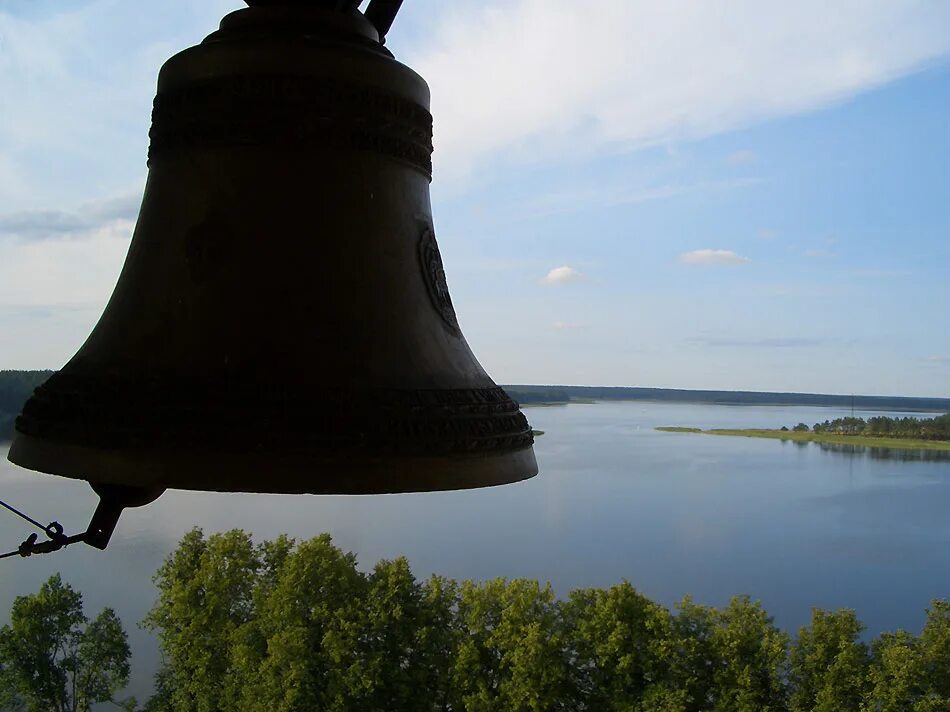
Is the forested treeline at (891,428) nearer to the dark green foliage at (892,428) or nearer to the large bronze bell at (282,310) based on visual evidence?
the dark green foliage at (892,428)

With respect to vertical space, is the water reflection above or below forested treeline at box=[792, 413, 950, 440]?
below

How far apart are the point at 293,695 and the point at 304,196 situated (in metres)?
6.47

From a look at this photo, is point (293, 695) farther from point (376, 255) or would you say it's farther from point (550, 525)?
point (550, 525)

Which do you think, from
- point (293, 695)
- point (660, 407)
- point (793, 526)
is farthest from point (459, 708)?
point (660, 407)

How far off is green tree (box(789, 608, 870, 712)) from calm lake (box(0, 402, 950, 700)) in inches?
170

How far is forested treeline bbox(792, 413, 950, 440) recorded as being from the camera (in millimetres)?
27812

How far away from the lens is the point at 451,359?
3.44 ft

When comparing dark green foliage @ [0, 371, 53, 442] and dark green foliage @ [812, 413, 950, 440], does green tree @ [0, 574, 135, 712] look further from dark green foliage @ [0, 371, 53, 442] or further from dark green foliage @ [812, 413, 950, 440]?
dark green foliage @ [812, 413, 950, 440]

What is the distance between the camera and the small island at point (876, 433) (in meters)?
27.0

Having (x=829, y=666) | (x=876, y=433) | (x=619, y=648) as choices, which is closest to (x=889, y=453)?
(x=876, y=433)

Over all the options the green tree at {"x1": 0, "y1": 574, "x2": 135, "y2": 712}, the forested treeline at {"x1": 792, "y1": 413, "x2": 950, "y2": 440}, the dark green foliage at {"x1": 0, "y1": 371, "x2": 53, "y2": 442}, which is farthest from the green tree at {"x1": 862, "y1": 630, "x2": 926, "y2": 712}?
the forested treeline at {"x1": 792, "y1": 413, "x2": 950, "y2": 440}

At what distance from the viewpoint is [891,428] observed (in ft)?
98.3

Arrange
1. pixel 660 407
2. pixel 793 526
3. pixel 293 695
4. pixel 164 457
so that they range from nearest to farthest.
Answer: pixel 164 457
pixel 293 695
pixel 793 526
pixel 660 407

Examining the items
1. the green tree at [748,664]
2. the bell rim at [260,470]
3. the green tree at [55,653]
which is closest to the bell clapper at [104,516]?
the bell rim at [260,470]
